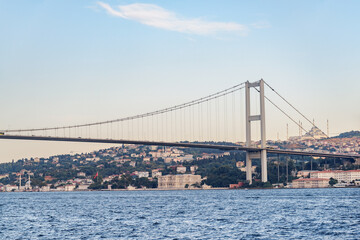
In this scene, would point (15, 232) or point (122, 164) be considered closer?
point (15, 232)

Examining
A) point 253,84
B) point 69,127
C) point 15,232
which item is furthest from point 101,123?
point 15,232

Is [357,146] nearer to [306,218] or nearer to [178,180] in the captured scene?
[178,180]

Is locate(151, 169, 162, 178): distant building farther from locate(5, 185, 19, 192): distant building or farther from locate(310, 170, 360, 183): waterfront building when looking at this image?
locate(310, 170, 360, 183): waterfront building

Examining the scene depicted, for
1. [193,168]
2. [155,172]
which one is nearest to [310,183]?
[193,168]

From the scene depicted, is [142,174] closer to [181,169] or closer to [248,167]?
[181,169]

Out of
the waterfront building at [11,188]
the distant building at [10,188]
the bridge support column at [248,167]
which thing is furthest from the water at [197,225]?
the distant building at [10,188]

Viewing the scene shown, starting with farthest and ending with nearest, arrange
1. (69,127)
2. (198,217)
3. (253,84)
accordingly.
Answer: (253,84) → (69,127) → (198,217)
